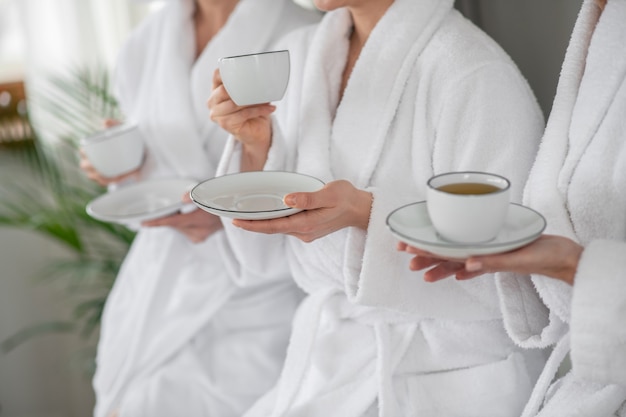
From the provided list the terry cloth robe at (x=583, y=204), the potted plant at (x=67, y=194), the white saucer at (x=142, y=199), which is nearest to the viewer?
the terry cloth robe at (x=583, y=204)

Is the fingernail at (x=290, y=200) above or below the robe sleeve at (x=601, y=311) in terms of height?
above

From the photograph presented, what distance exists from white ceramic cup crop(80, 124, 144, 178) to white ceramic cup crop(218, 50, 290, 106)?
0.45m

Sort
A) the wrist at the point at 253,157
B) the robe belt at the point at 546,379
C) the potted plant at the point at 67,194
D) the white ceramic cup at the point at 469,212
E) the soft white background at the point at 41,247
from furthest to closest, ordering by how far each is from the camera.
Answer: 1. the soft white background at the point at 41,247
2. the potted plant at the point at 67,194
3. the wrist at the point at 253,157
4. the robe belt at the point at 546,379
5. the white ceramic cup at the point at 469,212

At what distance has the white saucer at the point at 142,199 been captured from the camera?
1403 mm

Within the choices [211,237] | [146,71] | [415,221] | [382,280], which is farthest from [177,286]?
[415,221]

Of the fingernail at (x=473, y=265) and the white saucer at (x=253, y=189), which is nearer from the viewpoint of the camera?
the fingernail at (x=473, y=265)

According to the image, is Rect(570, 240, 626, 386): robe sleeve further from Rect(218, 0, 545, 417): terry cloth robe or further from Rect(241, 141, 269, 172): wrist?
Rect(241, 141, 269, 172): wrist

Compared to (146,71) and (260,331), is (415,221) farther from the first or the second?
(146,71)

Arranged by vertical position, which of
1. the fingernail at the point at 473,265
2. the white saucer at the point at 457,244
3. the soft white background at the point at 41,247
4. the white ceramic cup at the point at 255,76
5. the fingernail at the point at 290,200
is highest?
the white ceramic cup at the point at 255,76

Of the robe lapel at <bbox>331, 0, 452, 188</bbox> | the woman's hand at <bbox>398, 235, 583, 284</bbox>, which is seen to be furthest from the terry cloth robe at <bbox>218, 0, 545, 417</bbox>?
the woman's hand at <bbox>398, 235, 583, 284</bbox>

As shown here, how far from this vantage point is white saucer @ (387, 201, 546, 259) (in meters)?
0.79

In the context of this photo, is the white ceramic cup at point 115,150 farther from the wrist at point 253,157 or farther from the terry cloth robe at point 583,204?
the terry cloth robe at point 583,204

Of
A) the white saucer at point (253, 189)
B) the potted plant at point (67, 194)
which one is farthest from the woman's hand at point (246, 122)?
the potted plant at point (67, 194)

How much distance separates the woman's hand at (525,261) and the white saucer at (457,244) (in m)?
0.02
